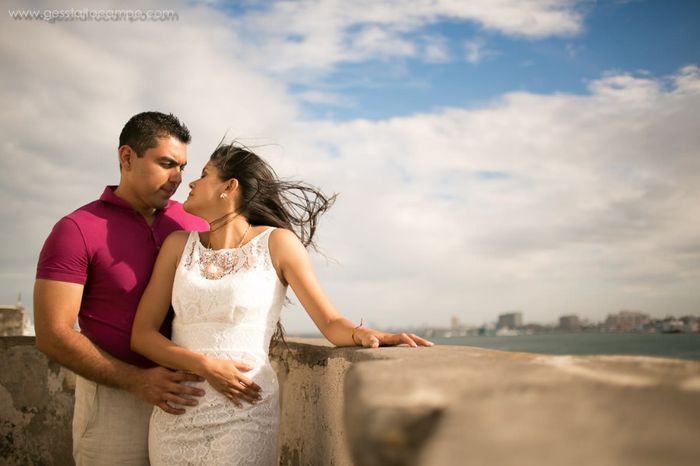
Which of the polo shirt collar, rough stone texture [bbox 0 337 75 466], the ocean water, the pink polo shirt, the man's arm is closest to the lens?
the man's arm

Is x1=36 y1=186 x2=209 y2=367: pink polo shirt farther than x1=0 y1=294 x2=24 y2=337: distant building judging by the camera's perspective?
No

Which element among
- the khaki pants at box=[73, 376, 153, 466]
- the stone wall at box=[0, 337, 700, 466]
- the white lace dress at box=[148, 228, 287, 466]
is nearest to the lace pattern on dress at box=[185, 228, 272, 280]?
the white lace dress at box=[148, 228, 287, 466]

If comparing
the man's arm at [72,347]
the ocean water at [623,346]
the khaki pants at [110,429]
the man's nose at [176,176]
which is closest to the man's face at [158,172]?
the man's nose at [176,176]

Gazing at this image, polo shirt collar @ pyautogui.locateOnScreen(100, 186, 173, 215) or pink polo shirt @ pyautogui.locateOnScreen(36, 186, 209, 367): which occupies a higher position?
polo shirt collar @ pyautogui.locateOnScreen(100, 186, 173, 215)

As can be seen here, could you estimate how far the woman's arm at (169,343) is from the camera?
227 centimetres

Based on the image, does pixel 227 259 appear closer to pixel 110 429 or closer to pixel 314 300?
pixel 314 300

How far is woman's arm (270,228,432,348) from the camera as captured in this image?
223 cm

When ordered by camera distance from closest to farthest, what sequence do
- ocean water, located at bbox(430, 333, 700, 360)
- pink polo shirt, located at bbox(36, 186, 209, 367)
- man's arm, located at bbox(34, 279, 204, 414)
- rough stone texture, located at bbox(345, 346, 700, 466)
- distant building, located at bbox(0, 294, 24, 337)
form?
rough stone texture, located at bbox(345, 346, 700, 466) < man's arm, located at bbox(34, 279, 204, 414) < pink polo shirt, located at bbox(36, 186, 209, 367) < distant building, located at bbox(0, 294, 24, 337) < ocean water, located at bbox(430, 333, 700, 360)

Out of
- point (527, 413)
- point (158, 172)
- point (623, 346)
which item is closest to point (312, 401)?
point (158, 172)

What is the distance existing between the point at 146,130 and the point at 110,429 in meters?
1.48

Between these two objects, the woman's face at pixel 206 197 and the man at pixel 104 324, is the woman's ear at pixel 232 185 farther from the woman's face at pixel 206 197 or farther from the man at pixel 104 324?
the man at pixel 104 324

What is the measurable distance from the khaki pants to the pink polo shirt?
175mm

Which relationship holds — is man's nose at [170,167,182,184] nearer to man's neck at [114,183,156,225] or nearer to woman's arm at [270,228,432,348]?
man's neck at [114,183,156,225]

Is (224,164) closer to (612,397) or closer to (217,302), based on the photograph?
(217,302)
